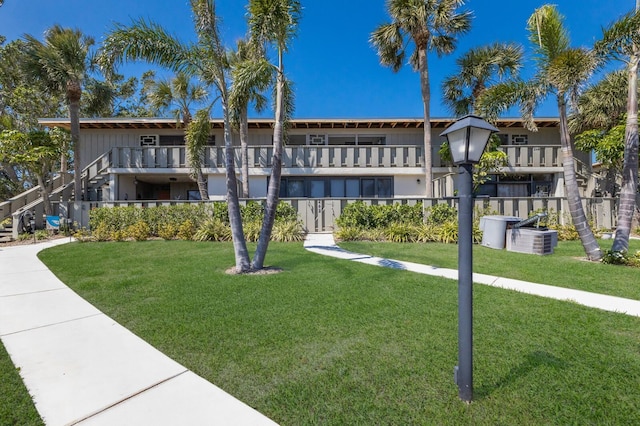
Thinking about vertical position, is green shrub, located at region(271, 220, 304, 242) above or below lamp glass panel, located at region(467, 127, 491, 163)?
below

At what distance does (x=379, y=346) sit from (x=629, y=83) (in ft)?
31.4

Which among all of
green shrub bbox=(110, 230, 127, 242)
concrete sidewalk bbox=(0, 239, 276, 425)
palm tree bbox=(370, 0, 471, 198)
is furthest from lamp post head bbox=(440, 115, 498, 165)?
green shrub bbox=(110, 230, 127, 242)

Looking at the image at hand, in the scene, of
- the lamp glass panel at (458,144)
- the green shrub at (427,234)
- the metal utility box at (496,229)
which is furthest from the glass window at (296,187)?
the lamp glass panel at (458,144)

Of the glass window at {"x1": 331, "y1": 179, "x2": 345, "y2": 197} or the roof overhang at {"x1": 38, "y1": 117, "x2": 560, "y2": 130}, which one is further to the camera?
the glass window at {"x1": 331, "y1": 179, "x2": 345, "y2": 197}

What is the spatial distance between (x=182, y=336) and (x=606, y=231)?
52.5 feet

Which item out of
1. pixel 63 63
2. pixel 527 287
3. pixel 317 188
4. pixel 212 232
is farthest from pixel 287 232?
pixel 63 63

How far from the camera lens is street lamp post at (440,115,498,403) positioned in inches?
99.9

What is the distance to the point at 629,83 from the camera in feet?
25.6

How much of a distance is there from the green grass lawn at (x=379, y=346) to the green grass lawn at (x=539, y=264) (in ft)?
1.84

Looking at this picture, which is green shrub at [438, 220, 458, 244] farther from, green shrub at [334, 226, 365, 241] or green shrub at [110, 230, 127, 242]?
green shrub at [110, 230, 127, 242]

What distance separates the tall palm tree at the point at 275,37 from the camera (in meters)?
6.42

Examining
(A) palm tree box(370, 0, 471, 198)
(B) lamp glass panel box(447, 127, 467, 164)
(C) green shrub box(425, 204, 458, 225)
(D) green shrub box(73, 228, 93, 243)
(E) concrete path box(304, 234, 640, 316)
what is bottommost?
(E) concrete path box(304, 234, 640, 316)

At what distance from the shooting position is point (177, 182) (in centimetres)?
1995

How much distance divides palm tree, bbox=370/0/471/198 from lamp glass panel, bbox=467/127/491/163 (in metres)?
12.5
